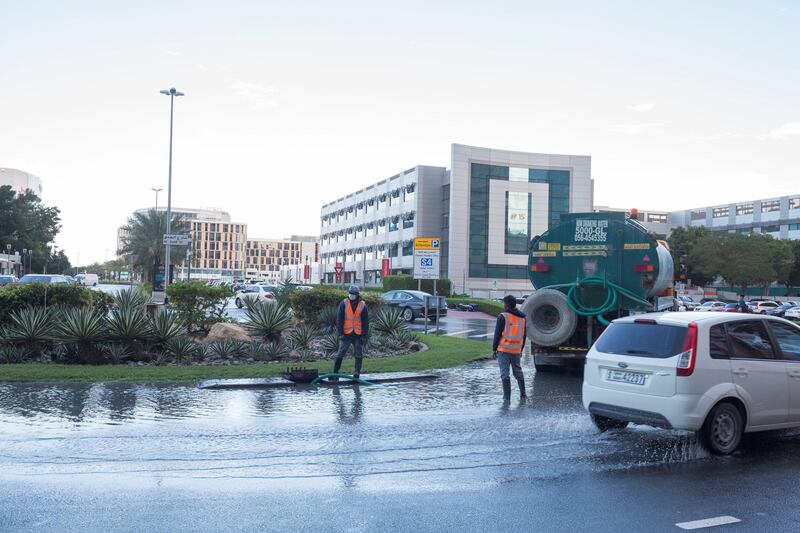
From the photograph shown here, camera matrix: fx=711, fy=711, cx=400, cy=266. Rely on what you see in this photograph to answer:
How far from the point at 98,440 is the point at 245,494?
284 cm

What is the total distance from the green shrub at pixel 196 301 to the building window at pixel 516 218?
58896 mm

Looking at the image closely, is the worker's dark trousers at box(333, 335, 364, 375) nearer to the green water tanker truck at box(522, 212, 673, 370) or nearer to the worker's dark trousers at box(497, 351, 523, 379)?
the worker's dark trousers at box(497, 351, 523, 379)

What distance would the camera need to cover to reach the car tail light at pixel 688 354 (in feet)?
25.0

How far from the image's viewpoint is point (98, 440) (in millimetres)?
8023

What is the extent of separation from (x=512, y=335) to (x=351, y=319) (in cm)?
317

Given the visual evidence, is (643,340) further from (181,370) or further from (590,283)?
(181,370)

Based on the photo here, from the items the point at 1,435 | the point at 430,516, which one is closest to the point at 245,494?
the point at 430,516

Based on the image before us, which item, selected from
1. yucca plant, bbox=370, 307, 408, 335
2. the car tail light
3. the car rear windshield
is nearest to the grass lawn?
yucca plant, bbox=370, 307, 408, 335

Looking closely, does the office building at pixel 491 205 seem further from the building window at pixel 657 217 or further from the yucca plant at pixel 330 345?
the yucca plant at pixel 330 345

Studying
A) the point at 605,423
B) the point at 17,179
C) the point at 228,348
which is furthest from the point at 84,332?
the point at 17,179

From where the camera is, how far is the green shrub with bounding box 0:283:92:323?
52.5 ft

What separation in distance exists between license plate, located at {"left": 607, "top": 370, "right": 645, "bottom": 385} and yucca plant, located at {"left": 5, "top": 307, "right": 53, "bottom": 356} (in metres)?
11.5

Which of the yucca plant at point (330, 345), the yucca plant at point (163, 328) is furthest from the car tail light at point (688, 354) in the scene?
the yucca plant at point (163, 328)

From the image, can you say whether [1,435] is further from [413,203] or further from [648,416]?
[413,203]
